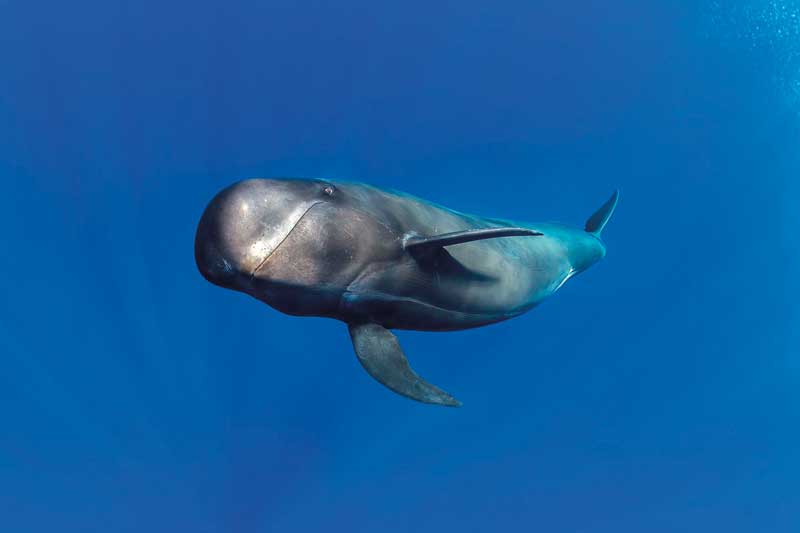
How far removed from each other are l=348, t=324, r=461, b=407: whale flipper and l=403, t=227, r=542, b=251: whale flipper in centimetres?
76

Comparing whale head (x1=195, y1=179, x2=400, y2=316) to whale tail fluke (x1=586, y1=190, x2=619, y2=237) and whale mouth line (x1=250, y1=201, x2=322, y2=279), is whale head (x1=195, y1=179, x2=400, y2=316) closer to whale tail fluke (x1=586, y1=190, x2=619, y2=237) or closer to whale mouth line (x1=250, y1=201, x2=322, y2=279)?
whale mouth line (x1=250, y1=201, x2=322, y2=279)

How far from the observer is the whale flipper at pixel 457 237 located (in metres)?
3.90

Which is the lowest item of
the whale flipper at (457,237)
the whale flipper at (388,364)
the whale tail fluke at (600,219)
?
the whale flipper at (388,364)

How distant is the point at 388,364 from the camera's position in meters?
4.31

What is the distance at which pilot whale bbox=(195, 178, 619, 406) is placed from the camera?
11.0 ft

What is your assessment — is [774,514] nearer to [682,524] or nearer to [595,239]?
[682,524]

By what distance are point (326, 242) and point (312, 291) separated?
0.35m

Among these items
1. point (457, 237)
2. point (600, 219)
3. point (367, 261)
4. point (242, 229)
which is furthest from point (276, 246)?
point (600, 219)

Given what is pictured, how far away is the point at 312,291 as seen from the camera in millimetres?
3693

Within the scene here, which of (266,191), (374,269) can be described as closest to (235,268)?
(266,191)

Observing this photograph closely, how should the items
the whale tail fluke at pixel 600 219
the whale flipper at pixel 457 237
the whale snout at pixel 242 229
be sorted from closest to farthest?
the whale snout at pixel 242 229 → the whale flipper at pixel 457 237 → the whale tail fluke at pixel 600 219

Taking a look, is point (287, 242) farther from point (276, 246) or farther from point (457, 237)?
point (457, 237)

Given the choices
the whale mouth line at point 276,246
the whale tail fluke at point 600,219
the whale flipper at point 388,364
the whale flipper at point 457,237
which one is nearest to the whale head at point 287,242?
the whale mouth line at point 276,246

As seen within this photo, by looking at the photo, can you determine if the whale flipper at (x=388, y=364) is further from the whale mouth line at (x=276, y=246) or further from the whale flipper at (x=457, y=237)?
the whale mouth line at (x=276, y=246)
